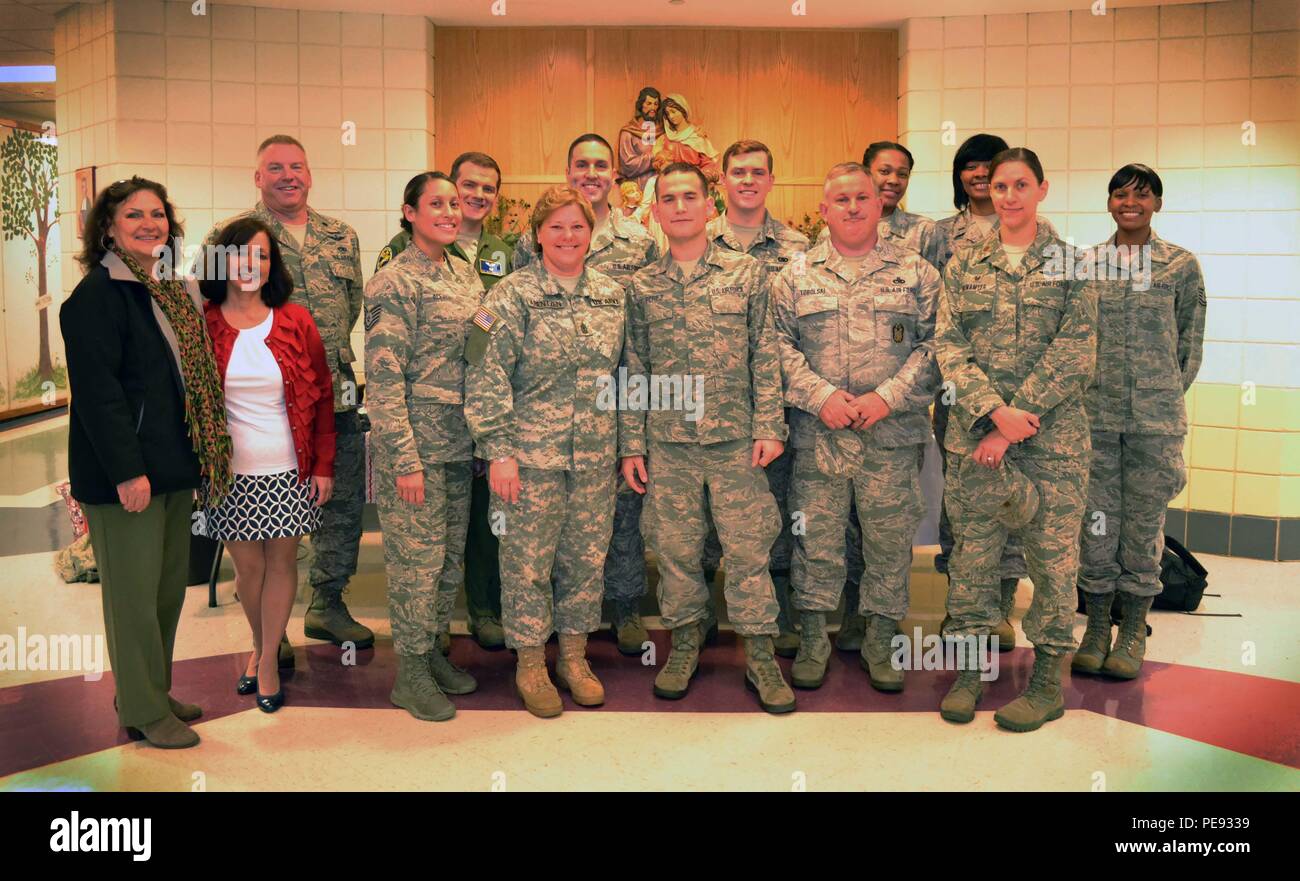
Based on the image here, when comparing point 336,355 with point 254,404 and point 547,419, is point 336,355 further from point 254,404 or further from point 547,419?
point 547,419

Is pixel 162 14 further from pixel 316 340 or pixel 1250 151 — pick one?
pixel 1250 151

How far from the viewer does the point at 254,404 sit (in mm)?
3260

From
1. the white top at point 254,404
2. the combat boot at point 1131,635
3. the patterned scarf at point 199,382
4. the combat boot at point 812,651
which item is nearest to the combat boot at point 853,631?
the combat boot at point 812,651

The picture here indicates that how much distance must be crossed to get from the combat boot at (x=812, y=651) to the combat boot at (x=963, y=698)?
431 mm

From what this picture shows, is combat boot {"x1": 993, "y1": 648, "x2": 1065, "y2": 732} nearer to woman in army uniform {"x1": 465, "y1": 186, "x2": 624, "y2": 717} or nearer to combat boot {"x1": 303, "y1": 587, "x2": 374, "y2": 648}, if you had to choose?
woman in army uniform {"x1": 465, "y1": 186, "x2": 624, "y2": 717}

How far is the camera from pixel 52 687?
3654mm

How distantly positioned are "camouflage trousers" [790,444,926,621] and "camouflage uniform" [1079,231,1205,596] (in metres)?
0.75

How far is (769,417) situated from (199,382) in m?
1.82

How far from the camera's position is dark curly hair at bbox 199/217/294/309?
323cm

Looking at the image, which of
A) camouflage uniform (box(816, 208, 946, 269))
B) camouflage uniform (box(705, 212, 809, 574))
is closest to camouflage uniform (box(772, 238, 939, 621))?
camouflage uniform (box(705, 212, 809, 574))

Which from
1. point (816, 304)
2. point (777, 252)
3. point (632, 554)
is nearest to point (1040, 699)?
point (816, 304)

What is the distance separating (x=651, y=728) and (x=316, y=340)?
1704 mm

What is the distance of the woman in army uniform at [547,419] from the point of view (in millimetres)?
3326

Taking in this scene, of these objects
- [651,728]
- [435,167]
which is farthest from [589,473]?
[435,167]
